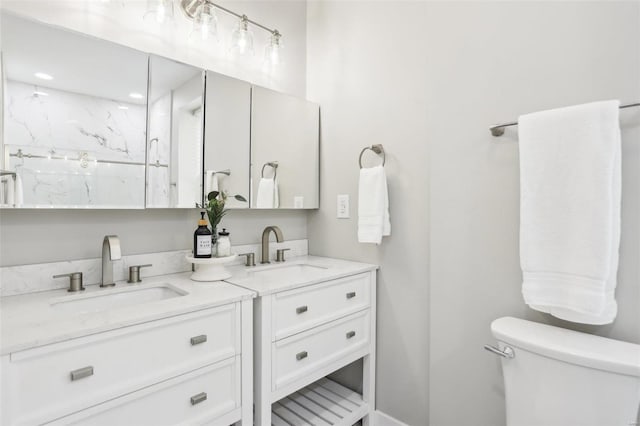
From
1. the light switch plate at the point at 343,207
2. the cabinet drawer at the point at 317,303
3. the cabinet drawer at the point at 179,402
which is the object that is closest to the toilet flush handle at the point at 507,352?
the cabinet drawer at the point at 317,303

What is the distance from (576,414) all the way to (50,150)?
1925 millimetres

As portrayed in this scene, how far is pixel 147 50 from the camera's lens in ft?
4.83

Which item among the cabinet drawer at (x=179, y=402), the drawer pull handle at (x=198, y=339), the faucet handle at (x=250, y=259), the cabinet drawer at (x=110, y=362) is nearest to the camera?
the cabinet drawer at (x=110, y=362)

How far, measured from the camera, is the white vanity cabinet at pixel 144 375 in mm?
788

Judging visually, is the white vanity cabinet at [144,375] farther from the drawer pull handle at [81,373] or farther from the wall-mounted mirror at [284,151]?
the wall-mounted mirror at [284,151]

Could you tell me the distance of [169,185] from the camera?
4.82 feet

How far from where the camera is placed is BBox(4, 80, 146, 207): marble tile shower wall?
1128 millimetres

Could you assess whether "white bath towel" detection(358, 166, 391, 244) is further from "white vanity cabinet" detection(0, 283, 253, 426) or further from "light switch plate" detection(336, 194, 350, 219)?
"white vanity cabinet" detection(0, 283, 253, 426)

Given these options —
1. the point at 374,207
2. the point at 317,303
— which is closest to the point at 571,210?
the point at 374,207

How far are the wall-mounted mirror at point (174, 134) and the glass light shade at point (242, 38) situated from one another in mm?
299

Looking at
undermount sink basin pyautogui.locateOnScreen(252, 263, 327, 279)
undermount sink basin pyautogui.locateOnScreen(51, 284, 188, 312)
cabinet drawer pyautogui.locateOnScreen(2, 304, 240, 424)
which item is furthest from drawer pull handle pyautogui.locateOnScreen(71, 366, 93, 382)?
undermount sink basin pyautogui.locateOnScreen(252, 263, 327, 279)

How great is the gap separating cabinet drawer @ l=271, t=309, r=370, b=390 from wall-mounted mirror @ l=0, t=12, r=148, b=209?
2.83ft

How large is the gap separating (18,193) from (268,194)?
1045 millimetres

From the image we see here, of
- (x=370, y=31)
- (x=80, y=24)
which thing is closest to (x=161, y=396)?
(x=80, y=24)
